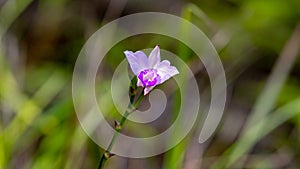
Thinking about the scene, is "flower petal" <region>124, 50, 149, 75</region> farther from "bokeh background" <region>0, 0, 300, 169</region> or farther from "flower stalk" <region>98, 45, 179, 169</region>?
"bokeh background" <region>0, 0, 300, 169</region>

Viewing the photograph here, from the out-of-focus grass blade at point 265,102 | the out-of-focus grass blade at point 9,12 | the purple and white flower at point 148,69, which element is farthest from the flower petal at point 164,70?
the out-of-focus grass blade at point 9,12

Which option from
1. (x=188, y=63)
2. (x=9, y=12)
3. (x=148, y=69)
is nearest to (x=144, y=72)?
(x=148, y=69)

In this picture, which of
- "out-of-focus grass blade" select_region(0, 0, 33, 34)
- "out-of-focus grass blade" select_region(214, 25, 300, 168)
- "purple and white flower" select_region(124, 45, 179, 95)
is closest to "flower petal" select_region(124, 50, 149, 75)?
"purple and white flower" select_region(124, 45, 179, 95)

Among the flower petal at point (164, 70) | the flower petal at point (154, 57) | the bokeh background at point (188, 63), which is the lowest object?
the bokeh background at point (188, 63)

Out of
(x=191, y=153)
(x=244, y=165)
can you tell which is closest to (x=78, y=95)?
(x=191, y=153)

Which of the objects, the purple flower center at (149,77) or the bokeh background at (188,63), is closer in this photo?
the purple flower center at (149,77)

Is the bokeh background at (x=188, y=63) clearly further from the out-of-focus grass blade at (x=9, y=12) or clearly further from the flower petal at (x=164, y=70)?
the flower petal at (x=164, y=70)

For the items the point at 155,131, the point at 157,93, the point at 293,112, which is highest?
the point at 293,112

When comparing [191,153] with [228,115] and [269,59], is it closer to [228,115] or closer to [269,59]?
[228,115]
